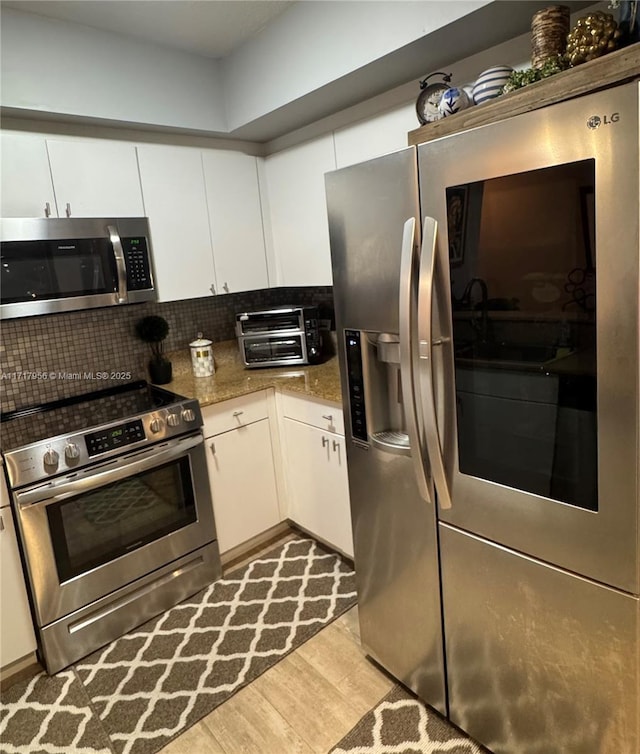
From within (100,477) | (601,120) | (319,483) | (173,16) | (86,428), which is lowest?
(319,483)

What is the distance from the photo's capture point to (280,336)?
279 centimetres

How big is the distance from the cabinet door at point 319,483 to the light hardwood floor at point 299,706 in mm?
535

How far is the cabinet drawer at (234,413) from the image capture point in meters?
2.37

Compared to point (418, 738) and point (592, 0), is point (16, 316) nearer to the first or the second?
point (418, 738)

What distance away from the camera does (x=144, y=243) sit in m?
2.34

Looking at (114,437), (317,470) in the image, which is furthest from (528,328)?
(114,437)

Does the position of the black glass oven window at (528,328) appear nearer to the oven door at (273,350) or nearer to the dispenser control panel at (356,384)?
the dispenser control panel at (356,384)

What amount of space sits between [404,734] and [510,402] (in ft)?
3.83

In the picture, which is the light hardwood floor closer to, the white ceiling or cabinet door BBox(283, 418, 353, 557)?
cabinet door BBox(283, 418, 353, 557)

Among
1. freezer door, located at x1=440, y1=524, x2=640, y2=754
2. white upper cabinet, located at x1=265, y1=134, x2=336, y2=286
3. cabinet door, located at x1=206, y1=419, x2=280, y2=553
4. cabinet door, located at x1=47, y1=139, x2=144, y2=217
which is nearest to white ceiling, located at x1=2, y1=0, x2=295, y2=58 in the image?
cabinet door, located at x1=47, y1=139, x2=144, y2=217

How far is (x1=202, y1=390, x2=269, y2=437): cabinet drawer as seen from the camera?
237 centimetres

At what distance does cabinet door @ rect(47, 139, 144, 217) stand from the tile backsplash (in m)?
0.55

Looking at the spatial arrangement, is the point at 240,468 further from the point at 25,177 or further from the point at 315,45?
the point at 315,45

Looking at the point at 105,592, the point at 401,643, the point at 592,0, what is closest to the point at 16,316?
the point at 105,592
